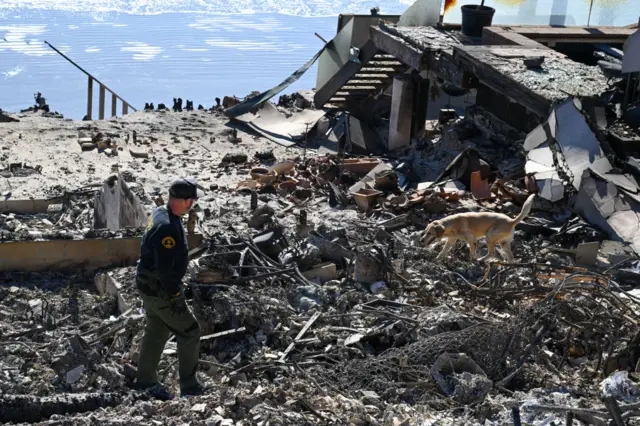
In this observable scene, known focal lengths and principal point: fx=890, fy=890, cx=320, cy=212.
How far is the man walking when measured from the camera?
7066 millimetres

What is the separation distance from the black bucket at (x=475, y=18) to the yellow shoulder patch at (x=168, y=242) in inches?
501

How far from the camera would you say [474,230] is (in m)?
10.7

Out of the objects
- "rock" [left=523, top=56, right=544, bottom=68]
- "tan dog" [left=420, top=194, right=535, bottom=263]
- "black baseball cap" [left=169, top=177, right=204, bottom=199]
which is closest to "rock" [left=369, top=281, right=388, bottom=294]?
"tan dog" [left=420, top=194, right=535, bottom=263]

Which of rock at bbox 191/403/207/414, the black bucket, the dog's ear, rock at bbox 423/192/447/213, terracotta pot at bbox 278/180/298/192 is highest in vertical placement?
the black bucket

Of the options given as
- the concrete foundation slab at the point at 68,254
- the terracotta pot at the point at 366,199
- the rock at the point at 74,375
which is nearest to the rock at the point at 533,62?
the terracotta pot at the point at 366,199

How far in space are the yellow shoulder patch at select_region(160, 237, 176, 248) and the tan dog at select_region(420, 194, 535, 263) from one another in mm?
4455

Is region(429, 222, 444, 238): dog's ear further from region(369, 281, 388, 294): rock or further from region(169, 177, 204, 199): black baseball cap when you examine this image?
region(169, 177, 204, 199): black baseball cap

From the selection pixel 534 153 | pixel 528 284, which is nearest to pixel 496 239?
pixel 528 284

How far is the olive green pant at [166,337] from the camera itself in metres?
7.16

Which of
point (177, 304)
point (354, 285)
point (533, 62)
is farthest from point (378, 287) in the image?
point (533, 62)

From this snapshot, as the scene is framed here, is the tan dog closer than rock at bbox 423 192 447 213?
Yes

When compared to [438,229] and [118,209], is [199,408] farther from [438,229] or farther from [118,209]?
[118,209]

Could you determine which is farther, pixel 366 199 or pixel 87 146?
pixel 87 146

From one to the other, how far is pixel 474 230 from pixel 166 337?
4.59m
